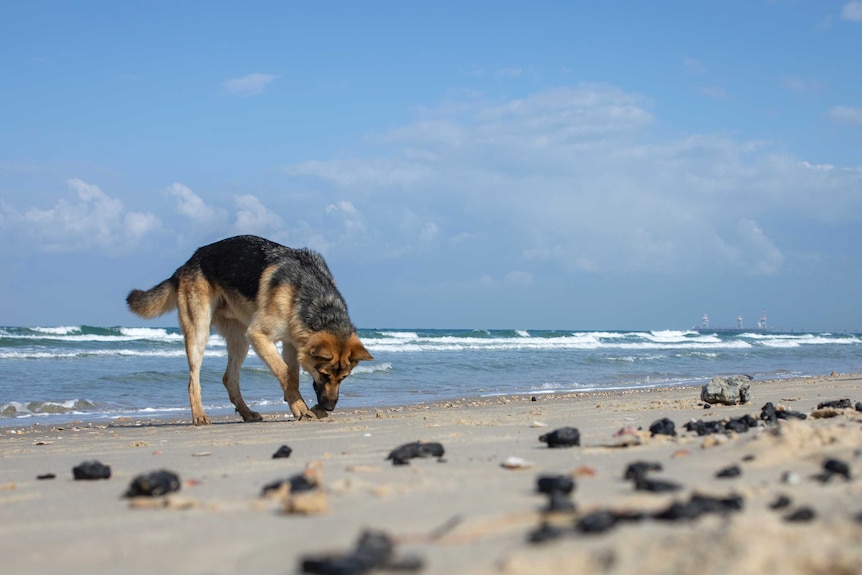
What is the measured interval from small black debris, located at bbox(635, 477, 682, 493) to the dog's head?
5.98 meters

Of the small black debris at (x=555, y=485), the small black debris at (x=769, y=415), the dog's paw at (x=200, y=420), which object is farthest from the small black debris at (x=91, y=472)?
the dog's paw at (x=200, y=420)

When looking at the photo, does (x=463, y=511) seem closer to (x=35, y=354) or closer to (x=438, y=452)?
(x=438, y=452)

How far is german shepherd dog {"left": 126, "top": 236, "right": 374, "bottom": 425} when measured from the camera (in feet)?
30.7

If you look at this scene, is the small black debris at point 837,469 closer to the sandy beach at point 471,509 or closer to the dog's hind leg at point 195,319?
the sandy beach at point 471,509

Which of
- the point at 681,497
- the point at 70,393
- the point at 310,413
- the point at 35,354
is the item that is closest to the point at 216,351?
the point at 35,354

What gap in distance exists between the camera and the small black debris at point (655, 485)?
3309 millimetres

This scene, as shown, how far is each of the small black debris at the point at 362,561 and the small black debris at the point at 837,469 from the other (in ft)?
6.72

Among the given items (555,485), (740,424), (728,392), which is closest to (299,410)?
(728,392)

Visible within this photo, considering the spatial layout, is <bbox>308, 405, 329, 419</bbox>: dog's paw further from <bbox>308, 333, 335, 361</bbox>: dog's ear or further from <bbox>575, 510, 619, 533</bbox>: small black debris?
<bbox>575, 510, 619, 533</bbox>: small black debris

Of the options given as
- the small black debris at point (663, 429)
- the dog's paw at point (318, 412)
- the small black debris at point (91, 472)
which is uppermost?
the small black debris at point (663, 429)

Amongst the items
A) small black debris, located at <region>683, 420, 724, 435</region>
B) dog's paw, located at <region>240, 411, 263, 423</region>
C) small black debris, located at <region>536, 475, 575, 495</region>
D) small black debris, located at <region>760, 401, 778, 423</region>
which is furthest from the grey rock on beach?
small black debris, located at <region>536, 475, 575, 495</region>

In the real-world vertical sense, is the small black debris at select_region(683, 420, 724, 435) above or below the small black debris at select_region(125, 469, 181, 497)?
above

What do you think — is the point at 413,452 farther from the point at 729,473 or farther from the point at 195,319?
the point at 195,319

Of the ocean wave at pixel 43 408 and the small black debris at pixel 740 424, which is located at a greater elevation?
the small black debris at pixel 740 424
